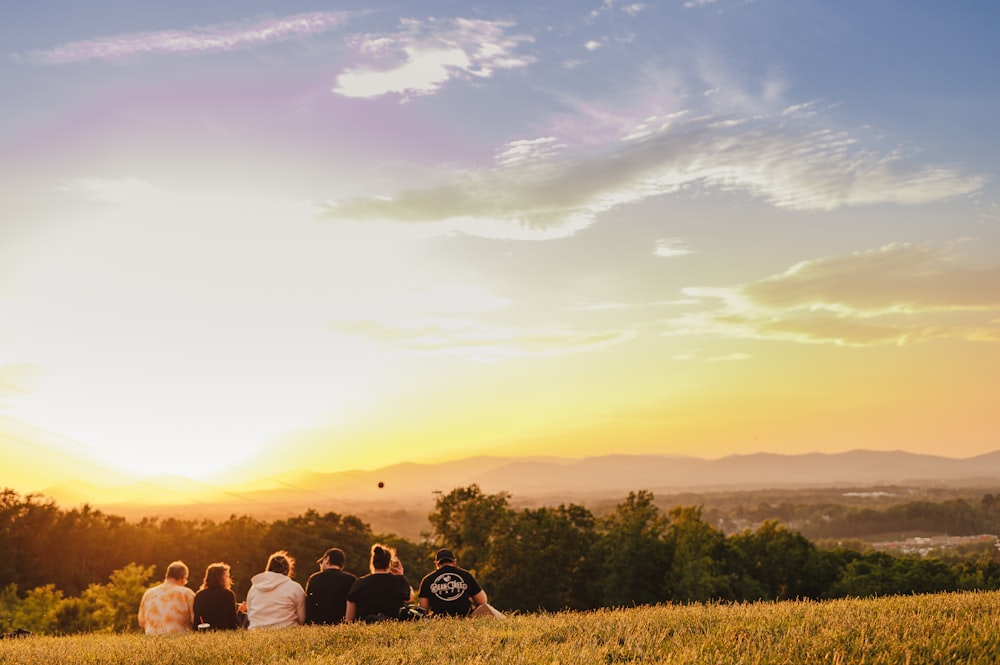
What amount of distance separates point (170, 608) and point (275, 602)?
1.96 metres

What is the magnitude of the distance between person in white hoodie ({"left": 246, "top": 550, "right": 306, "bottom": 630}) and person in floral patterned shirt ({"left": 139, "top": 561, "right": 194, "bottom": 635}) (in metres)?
1.16

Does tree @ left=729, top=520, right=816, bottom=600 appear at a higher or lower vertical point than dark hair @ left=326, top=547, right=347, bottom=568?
lower

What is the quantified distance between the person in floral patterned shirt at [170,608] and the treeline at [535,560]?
49097 mm

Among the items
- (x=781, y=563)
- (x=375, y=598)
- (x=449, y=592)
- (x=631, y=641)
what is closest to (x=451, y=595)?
(x=449, y=592)

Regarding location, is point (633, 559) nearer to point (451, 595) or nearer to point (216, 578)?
point (451, 595)

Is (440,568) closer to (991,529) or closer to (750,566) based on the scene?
(750,566)

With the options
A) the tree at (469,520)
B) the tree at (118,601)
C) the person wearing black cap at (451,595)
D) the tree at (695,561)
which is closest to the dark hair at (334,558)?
the person wearing black cap at (451,595)

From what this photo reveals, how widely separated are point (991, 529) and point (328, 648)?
661 feet

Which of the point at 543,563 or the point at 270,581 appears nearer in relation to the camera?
the point at 270,581

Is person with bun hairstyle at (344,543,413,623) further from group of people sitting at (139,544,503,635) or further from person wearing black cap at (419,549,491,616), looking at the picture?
person wearing black cap at (419,549,491,616)

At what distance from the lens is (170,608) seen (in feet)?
45.9

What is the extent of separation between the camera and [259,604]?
45.1 feet

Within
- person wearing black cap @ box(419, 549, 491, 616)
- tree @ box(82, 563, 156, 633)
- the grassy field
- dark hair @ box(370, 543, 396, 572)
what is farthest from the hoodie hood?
tree @ box(82, 563, 156, 633)

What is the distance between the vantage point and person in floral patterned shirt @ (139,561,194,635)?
45.7ft
